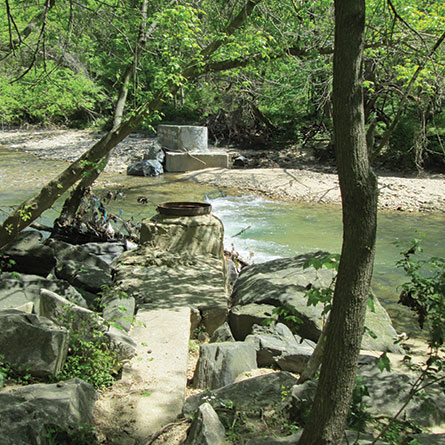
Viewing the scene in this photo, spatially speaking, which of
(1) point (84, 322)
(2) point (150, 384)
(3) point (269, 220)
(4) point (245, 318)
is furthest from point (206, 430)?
(3) point (269, 220)

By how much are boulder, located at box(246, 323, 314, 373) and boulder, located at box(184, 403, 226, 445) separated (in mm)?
1814

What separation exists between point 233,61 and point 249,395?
5823mm

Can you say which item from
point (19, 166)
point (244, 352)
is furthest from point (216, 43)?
point (19, 166)

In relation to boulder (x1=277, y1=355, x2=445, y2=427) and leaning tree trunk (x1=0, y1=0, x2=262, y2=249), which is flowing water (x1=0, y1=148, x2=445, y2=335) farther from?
leaning tree trunk (x1=0, y1=0, x2=262, y2=249)

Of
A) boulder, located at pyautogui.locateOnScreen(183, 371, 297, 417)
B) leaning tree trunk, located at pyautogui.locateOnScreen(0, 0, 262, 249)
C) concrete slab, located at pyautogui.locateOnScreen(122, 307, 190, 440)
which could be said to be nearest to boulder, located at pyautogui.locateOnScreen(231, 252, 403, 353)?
concrete slab, located at pyautogui.locateOnScreen(122, 307, 190, 440)

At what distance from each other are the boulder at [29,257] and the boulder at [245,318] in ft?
7.96

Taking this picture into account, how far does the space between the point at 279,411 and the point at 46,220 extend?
30.4ft

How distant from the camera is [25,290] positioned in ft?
14.1

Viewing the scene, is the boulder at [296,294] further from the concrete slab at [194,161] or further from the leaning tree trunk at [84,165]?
the concrete slab at [194,161]

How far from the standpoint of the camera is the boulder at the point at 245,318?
5.09 metres

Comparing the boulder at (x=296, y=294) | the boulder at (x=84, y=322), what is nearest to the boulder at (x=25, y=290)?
the boulder at (x=84, y=322)

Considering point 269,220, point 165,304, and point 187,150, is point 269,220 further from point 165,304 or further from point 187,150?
point 187,150

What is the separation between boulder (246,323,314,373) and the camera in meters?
4.33

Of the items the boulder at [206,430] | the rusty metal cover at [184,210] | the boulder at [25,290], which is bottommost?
the boulder at [206,430]
